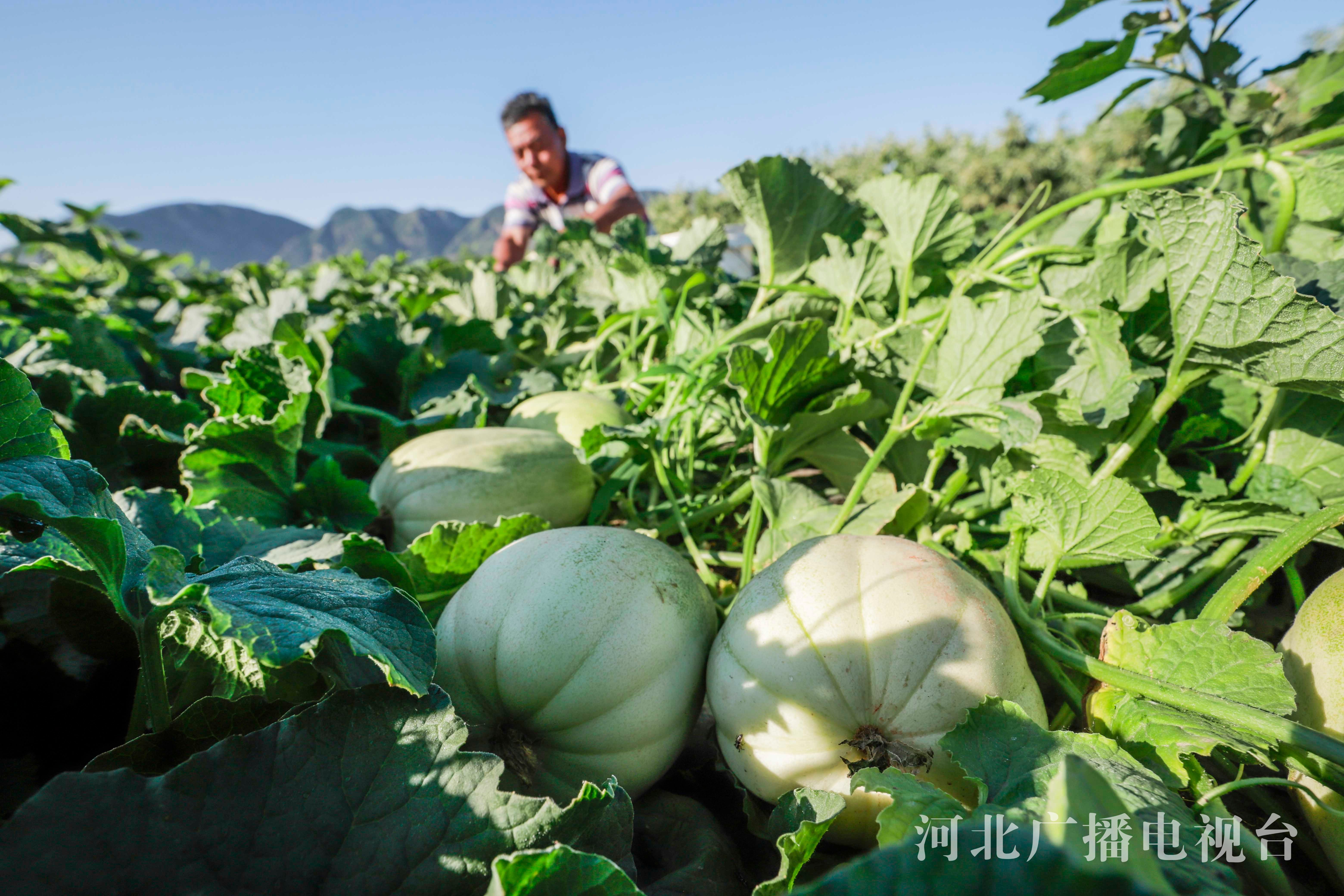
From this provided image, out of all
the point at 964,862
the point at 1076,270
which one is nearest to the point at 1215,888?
the point at 964,862

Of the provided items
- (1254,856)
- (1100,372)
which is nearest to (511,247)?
(1100,372)

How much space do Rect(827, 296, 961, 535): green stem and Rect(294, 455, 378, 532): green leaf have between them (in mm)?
876

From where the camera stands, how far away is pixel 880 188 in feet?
5.01

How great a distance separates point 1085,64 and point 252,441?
1830 mm

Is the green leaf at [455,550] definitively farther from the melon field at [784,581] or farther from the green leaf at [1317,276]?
the green leaf at [1317,276]

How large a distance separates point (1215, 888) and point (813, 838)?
31cm

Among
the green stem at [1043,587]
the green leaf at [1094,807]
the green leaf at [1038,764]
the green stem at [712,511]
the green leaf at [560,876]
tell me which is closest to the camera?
the green leaf at [1094,807]

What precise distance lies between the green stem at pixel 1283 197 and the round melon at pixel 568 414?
128 cm

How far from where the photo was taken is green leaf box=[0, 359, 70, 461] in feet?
2.31

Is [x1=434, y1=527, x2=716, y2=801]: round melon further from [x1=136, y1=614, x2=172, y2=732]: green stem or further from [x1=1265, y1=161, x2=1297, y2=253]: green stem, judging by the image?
[x1=1265, y1=161, x2=1297, y2=253]: green stem

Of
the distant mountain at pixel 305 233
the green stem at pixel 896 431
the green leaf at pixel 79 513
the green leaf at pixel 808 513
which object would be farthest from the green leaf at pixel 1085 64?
the distant mountain at pixel 305 233

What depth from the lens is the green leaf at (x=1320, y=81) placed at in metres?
1.42

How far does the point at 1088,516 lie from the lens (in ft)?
3.09

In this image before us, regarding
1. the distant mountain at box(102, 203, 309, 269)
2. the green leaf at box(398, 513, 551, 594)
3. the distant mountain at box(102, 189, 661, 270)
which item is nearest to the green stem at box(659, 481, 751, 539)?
the green leaf at box(398, 513, 551, 594)
